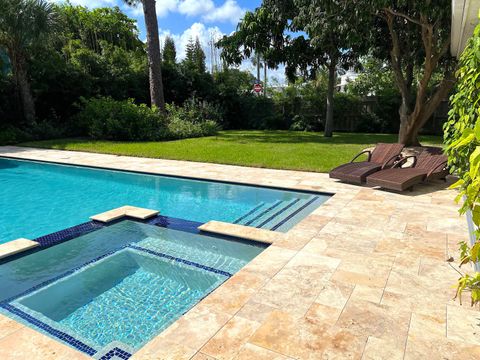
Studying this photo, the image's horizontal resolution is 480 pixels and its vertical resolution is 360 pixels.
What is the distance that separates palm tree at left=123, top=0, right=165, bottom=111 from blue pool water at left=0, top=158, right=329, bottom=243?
8.36 metres

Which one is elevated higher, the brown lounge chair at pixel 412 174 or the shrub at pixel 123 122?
the shrub at pixel 123 122

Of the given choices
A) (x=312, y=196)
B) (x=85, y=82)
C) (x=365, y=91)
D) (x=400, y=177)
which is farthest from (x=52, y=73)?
(x=365, y=91)

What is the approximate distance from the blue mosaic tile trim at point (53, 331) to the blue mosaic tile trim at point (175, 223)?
238 cm

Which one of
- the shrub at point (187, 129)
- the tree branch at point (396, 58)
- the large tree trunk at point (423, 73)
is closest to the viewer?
the large tree trunk at point (423, 73)

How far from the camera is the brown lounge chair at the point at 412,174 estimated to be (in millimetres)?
6430

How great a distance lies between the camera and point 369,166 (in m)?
7.64

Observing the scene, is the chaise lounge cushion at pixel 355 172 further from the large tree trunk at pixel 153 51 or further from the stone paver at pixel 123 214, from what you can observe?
the large tree trunk at pixel 153 51

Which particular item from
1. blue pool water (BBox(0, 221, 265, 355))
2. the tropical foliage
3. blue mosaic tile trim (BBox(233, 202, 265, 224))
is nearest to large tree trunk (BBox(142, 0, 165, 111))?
blue mosaic tile trim (BBox(233, 202, 265, 224))

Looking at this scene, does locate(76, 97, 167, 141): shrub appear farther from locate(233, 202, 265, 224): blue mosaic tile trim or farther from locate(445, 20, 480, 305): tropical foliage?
locate(445, 20, 480, 305): tropical foliage

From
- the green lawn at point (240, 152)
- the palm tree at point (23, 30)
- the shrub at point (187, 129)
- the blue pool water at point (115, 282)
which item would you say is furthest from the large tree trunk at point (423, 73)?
the palm tree at point (23, 30)

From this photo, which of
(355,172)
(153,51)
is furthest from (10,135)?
(355,172)

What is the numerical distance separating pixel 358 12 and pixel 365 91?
14206mm

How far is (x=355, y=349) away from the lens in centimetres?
243

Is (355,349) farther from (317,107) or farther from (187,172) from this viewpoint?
(317,107)
